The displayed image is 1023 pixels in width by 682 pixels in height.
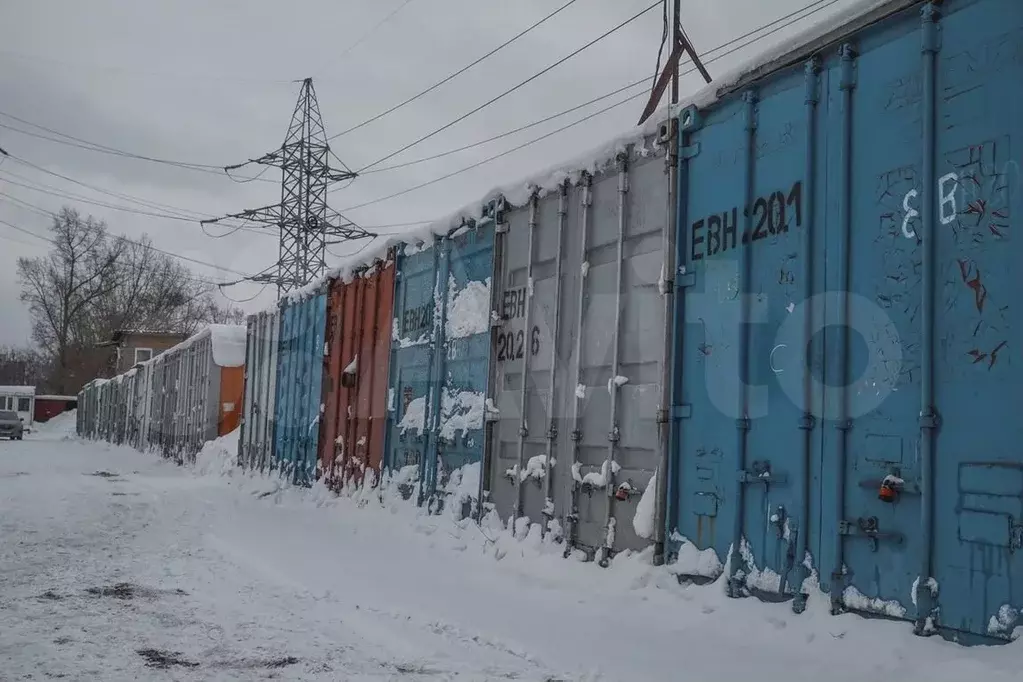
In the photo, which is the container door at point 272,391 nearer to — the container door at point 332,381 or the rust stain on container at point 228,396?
the container door at point 332,381

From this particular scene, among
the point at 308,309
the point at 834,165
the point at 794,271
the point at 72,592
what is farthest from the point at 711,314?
the point at 308,309

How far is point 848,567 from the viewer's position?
4.96m

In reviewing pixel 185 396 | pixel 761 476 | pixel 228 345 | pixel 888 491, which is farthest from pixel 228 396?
pixel 888 491

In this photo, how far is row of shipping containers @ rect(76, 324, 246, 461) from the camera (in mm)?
21984

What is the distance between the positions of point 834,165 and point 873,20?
0.82 metres

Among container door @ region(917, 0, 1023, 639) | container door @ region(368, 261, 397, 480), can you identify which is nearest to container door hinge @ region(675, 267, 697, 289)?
container door @ region(917, 0, 1023, 639)

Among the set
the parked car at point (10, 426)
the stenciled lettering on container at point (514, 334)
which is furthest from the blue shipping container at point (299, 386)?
the parked car at point (10, 426)

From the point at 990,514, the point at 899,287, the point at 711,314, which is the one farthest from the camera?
the point at 711,314

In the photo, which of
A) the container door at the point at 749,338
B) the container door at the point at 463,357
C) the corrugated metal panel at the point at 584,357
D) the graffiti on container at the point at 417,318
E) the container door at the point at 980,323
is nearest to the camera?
the container door at the point at 980,323

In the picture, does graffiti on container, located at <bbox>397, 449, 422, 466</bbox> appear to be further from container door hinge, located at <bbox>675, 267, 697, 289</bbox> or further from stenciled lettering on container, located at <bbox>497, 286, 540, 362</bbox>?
container door hinge, located at <bbox>675, 267, 697, 289</bbox>

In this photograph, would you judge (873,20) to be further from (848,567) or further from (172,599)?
(172,599)

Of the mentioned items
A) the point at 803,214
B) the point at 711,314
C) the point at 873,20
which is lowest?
the point at 711,314

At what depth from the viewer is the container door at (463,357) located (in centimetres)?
915

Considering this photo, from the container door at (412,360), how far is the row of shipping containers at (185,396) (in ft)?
39.1
